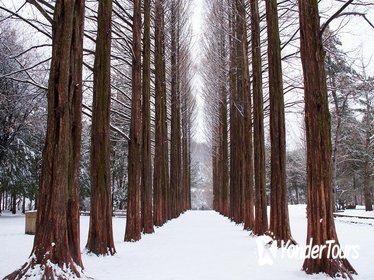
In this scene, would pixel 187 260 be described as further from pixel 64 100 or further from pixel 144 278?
pixel 64 100

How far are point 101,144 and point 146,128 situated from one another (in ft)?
18.3

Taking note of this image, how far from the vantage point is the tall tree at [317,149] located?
5.54m

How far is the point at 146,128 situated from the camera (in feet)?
45.9

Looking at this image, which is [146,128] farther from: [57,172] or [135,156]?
[57,172]

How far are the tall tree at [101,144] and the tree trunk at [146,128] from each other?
15.5ft

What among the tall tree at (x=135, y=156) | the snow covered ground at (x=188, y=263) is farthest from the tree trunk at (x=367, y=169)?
the tall tree at (x=135, y=156)

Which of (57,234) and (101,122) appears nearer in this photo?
(57,234)

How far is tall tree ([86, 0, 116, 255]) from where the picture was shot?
8.20 meters

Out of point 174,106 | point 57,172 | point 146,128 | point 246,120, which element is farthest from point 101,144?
point 174,106

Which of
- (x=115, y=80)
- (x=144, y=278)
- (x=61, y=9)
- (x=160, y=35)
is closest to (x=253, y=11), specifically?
(x=160, y=35)

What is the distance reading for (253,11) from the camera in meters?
12.7

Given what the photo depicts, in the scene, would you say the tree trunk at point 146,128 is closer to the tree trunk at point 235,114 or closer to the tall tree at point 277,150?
the tree trunk at point 235,114

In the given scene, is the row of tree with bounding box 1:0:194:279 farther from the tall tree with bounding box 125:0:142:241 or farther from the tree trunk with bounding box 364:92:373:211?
the tree trunk with bounding box 364:92:373:211

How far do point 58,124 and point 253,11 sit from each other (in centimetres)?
933
